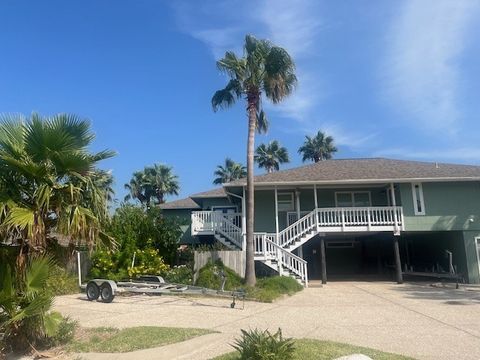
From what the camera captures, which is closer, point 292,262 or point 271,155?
point 292,262

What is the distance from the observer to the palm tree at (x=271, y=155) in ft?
171

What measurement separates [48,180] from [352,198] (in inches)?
767

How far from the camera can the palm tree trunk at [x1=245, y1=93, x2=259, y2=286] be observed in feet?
60.0

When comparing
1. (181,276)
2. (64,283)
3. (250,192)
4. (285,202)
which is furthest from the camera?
(285,202)

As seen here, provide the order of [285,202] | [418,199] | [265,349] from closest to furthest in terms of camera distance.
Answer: [265,349] < [418,199] < [285,202]

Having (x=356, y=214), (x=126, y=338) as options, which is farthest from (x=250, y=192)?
(x=126, y=338)

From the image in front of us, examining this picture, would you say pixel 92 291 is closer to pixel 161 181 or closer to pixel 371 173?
pixel 371 173

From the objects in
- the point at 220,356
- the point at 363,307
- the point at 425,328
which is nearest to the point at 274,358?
the point at 220,356

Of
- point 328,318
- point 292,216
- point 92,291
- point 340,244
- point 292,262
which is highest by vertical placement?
point 292,216

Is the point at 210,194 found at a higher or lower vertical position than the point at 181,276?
higher

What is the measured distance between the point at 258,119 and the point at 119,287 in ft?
32.5

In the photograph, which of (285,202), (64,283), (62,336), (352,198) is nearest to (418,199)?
(352,198)

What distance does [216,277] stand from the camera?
60.1 feet

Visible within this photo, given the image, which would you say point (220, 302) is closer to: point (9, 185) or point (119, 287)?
point (119, 287)
